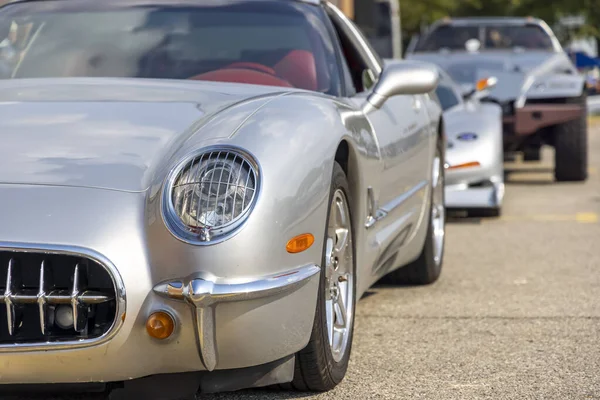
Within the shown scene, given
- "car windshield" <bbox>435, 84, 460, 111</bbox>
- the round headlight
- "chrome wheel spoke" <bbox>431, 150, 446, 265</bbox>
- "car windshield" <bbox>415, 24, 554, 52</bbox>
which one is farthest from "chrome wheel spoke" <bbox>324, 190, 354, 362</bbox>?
"car windshield" <bbox>415, 24, 554, 52</bbox>

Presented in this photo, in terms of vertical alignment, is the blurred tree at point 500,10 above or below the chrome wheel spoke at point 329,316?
below

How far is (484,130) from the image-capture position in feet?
29.9

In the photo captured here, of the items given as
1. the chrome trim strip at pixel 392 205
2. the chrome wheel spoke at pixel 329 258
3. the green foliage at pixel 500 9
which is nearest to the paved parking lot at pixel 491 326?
the chrome wheel spoke at pixel 329 258

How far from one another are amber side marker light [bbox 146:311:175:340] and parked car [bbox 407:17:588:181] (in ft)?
27.0

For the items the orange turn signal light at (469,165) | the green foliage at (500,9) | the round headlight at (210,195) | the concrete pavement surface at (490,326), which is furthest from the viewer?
the green foliage at (500,9)

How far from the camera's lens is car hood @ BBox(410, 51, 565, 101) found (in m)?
11.3

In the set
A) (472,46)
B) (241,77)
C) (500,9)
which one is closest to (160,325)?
(241,77)

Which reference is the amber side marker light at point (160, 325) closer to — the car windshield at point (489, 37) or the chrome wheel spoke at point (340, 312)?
the chrome wheel spoke at point (340, 312)

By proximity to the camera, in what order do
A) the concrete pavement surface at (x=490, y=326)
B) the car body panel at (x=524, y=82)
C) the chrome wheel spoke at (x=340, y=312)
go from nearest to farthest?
the concrete pavement surface at (x=490, y=326) → the chrome wheel spoke at (x=340, y=312) → the car body panel at (x=524, y=82)

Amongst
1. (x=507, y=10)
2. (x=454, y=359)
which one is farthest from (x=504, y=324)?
(x=507, y=10)

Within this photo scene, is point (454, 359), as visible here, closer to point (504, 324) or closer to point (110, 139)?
point (504, 324)

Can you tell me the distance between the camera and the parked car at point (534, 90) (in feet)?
36.6

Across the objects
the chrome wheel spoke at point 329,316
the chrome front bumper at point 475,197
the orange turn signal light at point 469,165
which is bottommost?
the chrome front bumper at point 475,197

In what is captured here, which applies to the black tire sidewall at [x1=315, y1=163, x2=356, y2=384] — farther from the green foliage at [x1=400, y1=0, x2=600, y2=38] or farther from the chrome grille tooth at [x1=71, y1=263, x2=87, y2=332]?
the green foliage at [x1=400, y1=0, x2=600, y2=38]
